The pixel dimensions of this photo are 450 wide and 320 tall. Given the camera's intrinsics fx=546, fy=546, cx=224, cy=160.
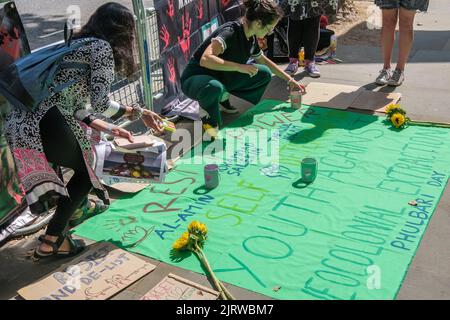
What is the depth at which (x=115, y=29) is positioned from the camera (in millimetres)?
3123

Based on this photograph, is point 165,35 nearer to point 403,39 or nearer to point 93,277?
point 403,39

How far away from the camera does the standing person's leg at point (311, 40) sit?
254 inches

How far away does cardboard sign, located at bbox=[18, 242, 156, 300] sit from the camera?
3.05 metres

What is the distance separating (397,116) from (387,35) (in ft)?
4.22

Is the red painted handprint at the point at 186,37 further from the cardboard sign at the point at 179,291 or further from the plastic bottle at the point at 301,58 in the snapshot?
the cardboard sign at the point at 179,291

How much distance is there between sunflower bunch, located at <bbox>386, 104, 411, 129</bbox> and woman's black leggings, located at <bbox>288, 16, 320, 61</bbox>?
159 centimetres

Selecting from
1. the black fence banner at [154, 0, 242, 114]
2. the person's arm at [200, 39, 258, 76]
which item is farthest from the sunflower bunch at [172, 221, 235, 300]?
the black fence banner at [154, 0, 242, 114]

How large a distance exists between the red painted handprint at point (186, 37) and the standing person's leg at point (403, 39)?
221cm

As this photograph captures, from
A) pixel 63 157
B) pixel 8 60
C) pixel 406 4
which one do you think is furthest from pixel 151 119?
pixel 406 4

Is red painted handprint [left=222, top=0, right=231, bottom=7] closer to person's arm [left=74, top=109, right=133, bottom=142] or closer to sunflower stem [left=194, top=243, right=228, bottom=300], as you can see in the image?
person's arm [left=74, top=109, right=133, bottom=142]

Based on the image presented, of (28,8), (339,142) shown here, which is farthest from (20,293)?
(28,8)

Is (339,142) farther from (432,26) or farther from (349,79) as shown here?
(432,26)
